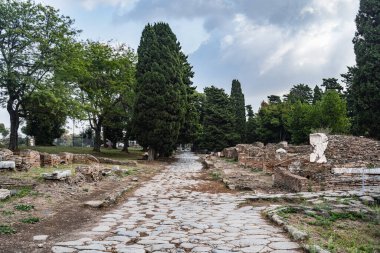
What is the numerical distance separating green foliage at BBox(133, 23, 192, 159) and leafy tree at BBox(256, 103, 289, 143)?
92.4 feet

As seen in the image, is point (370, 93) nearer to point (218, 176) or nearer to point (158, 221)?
point (218, 176)

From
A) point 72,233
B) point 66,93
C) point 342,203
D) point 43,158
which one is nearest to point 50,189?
point 72,233

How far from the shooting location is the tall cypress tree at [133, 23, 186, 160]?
26.6m

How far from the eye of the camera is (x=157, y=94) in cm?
2703

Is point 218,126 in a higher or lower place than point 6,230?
higher

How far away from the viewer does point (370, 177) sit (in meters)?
11.1

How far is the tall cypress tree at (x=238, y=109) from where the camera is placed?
54.2 metres

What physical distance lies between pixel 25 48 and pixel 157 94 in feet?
30.1

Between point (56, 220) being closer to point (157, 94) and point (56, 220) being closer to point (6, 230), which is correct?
point (6, 230)

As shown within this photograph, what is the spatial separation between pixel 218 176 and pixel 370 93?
15.9 metres

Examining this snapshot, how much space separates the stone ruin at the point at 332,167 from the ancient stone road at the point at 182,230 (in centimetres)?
294


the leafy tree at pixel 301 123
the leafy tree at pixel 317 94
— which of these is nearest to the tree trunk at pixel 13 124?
the leafy tree at pixel 301 123

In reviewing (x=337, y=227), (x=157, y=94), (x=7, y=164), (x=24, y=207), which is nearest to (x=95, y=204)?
→ (x=24, y=207)

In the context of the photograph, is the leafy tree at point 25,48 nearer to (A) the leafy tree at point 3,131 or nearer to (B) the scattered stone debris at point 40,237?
(B) the scattered stone debris at point 40,237
